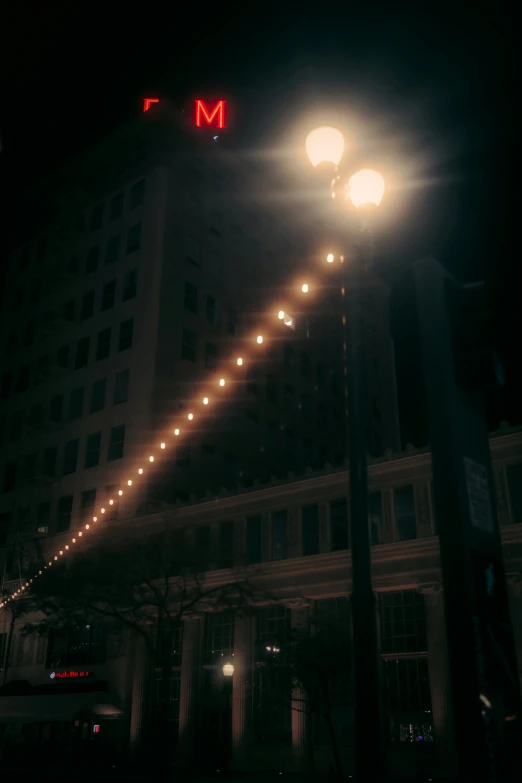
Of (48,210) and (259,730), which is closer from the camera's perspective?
(259,730)

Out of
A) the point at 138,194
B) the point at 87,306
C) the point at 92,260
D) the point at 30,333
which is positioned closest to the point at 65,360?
the point at 87,306

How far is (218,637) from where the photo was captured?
3956 centimetres

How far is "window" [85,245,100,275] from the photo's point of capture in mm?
57188

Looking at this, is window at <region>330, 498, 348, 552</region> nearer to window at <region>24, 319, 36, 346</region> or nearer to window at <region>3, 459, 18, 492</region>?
window at <region>3, 459, 18, 492</region>

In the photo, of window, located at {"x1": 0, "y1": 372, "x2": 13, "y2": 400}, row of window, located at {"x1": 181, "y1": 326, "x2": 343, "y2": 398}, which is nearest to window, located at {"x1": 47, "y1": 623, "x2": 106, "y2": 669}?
row of window, located at {"x1": 181, "y1": 326, "x2": 343, "y2": 398}

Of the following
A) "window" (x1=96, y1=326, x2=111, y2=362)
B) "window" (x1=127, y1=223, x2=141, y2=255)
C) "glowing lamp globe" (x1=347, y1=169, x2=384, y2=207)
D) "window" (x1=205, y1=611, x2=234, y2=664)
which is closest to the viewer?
"glowing lamp globe" (x1=347, y1=169, x2=384, y2=207)

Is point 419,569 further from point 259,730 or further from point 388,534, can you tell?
point 259,730

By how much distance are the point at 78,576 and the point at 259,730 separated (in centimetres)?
1208

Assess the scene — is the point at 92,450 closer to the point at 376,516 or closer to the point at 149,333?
the point at 149,333

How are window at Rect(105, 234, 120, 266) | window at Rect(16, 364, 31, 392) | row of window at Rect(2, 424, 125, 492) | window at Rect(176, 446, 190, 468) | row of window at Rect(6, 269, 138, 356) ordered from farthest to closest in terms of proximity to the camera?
window at Rect(16, 364, 31, 392) → window at Rect(105, 234, 120, 266) → row of window at Rect(6, 269, 138, 356) → row of window at Rect(2, 424, 125, 492) → window at Rect(176, 446, 190, 468)

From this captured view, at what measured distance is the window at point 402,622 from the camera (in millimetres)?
33031

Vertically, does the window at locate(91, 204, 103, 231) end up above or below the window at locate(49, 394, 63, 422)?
above

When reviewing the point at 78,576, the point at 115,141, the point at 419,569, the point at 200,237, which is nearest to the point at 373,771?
the point at 419,569

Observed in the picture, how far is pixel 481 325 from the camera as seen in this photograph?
704 cm
